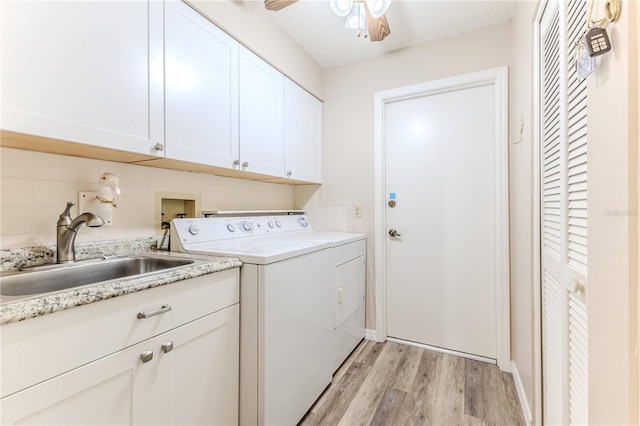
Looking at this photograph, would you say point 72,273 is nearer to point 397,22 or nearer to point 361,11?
point 361,11

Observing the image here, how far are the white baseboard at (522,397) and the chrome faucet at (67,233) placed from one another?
2218 mm

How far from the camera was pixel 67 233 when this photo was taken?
1.14 metres

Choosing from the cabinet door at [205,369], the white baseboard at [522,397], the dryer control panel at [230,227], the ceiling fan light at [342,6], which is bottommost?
the white baseboard at [522,397]

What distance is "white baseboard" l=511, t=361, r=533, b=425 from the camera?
1.41 metres

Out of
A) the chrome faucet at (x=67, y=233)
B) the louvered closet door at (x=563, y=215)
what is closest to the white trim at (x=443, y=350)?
the louvered closet door at (x=563, y=215)

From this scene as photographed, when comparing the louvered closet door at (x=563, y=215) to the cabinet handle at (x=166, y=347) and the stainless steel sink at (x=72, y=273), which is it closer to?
the cabinet handle at (x=166, y=347)

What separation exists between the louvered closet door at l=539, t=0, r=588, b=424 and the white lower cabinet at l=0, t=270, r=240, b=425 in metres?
1.20

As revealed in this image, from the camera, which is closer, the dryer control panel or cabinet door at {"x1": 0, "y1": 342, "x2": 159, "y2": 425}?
cabinet door at {"x1": 0, "y1": 342, "x2": 159, "y2": 425}

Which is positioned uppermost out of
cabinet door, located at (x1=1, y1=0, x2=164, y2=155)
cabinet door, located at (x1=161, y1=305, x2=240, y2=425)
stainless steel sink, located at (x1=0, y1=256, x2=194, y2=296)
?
cabinet door, located at (x1=1, y1=0, x2=164, y2=155)

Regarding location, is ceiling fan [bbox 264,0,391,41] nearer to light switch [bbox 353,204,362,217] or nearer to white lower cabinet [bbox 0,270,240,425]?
light switch [bbox 353,204,362,217]

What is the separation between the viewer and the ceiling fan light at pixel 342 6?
1.47 metres

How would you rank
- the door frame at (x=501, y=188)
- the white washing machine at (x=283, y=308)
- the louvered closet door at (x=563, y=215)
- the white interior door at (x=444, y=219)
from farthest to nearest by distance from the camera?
the white interior door at (x=444, y=219), the door frame at (x=501, y=188), the white washing machine at (x=283, y=308), the louvered closet door at (x=563, y=215)

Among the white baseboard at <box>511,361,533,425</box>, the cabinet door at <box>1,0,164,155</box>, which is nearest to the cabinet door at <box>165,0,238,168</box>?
the cabinet door at <box>1,0,164,155</box>

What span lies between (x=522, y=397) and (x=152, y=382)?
1.84 meters
